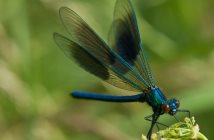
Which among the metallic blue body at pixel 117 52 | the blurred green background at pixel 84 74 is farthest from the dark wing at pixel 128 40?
the blurred green background at pixel 84 74

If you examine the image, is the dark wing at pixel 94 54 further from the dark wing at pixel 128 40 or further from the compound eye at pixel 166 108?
the compound eye at pixel 166 108

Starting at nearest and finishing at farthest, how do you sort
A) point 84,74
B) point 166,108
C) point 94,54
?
point 166,108 < point 94,54 < point 84,74

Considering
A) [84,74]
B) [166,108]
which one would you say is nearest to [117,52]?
[166,108]

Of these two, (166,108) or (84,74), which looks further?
(84,74)

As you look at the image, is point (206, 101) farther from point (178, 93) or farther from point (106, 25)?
point (106, 25)

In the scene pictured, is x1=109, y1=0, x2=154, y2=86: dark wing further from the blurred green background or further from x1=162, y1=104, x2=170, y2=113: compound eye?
the blurred green background

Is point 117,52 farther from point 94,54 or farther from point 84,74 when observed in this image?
point 84,74

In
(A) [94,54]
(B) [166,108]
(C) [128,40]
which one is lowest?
(B) [166,108]
